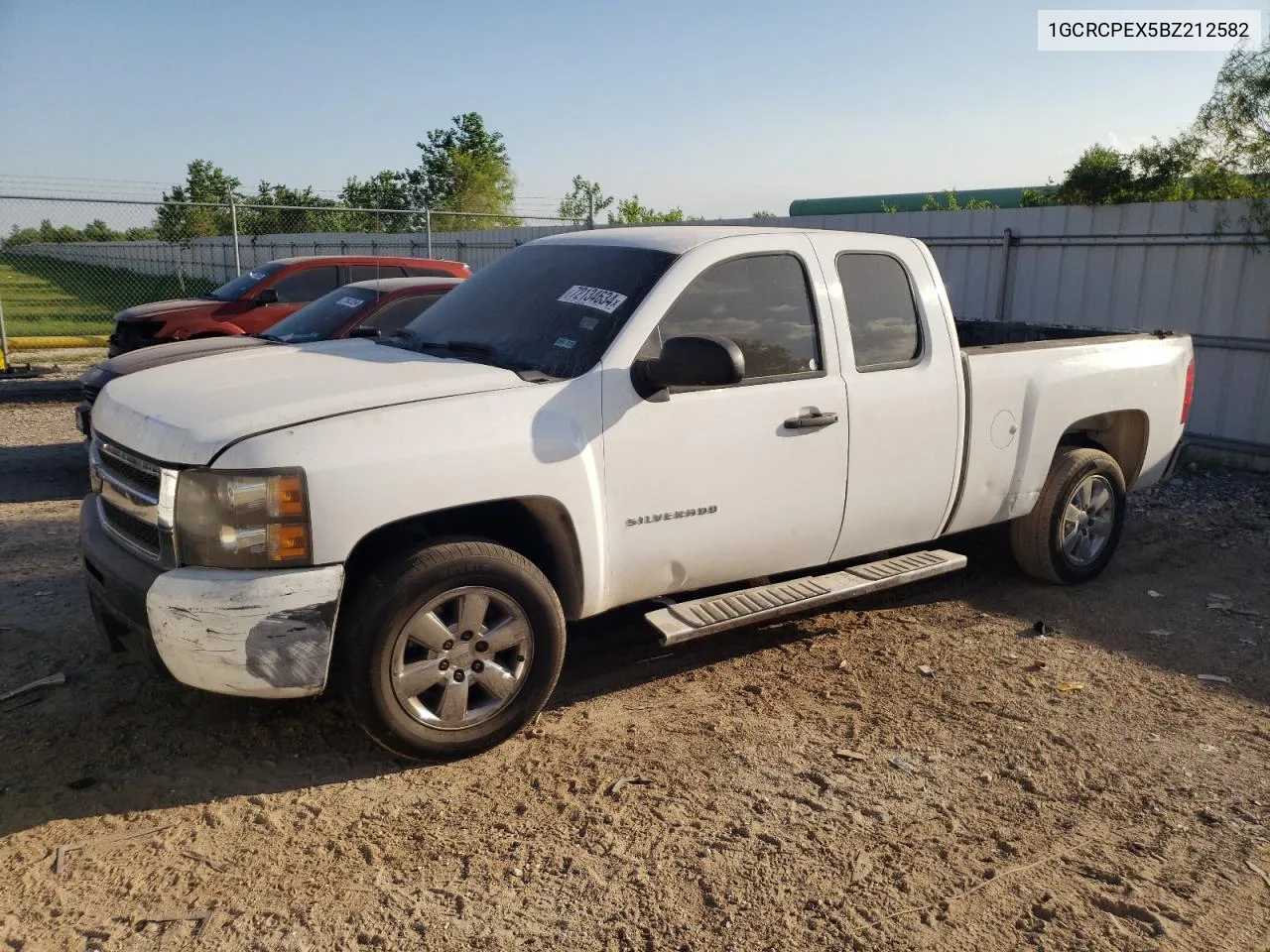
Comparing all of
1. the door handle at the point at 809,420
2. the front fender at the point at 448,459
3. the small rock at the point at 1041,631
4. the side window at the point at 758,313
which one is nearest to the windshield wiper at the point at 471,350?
the front fender at the point at 448,459

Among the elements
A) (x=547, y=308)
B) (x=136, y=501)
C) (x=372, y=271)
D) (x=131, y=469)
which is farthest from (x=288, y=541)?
(x=372, y=271)

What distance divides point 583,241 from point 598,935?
3.03 metres

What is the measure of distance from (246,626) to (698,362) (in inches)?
71.3

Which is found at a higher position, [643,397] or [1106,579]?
[643,397]

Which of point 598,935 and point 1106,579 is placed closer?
point 598,935

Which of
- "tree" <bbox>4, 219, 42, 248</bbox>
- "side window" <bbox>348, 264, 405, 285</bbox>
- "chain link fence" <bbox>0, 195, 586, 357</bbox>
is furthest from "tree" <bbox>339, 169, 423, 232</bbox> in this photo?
"side window" <bbox>348, 264, 405, 285</bbox>

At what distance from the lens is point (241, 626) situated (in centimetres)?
336

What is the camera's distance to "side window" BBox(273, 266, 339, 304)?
38.1 ft

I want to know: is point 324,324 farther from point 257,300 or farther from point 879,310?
point 879,310

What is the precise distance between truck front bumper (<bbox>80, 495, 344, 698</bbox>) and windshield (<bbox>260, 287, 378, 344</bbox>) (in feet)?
17.2

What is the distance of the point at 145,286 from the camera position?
36.3 m

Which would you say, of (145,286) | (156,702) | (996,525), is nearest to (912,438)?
(996,525)

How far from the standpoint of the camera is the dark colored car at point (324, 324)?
26.4 feet

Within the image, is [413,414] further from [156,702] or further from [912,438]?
[912,438]
